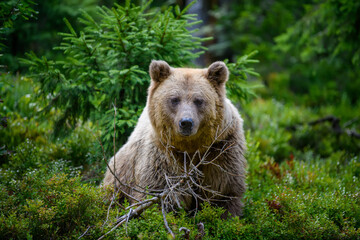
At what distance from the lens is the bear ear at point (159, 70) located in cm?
431

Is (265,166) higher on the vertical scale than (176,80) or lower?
lower

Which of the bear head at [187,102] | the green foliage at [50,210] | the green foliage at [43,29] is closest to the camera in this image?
the green foliage at [50,210]

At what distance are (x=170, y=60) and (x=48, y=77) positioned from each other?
2.08 metres

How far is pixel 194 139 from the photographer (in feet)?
13.9

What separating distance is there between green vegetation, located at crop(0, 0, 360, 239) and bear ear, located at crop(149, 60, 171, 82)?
812 millimetres

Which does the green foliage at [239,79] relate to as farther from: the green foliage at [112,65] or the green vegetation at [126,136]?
the green foliage at [112,65]

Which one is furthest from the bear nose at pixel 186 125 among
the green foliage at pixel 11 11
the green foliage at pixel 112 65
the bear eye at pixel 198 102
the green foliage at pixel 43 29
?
the green foliage at pixel 43 29

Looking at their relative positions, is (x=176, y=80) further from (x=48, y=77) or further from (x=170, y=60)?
(x=48, y=77)

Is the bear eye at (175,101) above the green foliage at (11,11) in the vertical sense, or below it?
below

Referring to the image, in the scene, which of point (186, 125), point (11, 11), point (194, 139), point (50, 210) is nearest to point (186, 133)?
point (186, 125)

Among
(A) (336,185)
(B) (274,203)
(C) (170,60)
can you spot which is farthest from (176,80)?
(A) (336,185)

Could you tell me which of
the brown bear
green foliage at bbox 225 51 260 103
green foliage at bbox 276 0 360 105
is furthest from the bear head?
green foliage at bbox 276 0 360 105

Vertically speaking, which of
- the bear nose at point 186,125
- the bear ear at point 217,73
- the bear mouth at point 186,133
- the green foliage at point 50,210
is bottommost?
the green foliage at point 50,210

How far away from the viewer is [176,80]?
433cm
